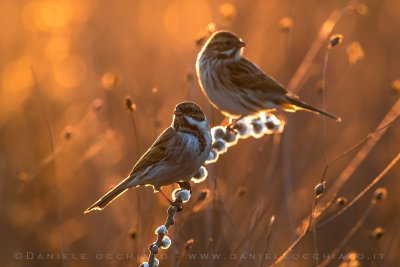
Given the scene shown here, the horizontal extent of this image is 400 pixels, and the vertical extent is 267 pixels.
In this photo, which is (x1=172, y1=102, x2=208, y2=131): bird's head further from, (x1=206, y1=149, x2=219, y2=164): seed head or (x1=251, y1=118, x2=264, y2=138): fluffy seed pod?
(x1=251, y1=118, x2=264, y2=138): fluffy seed pod


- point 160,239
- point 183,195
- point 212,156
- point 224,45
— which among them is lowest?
point 160,239

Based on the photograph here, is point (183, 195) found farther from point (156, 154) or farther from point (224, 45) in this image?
point (224, 45)

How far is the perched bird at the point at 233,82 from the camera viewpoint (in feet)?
18.8

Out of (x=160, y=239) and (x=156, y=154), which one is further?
(x=156, y=154)

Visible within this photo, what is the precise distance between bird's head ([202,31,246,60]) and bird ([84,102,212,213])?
73.6 inches

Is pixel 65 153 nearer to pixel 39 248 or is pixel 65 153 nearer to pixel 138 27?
pixel 39 248

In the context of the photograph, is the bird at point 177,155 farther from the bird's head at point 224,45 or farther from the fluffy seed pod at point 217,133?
the bird's head at point 224,45

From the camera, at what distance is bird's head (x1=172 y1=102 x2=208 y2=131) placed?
13.2 ft

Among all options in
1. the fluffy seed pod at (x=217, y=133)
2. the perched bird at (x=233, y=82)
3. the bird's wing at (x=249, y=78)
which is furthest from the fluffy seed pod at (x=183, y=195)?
the bird's wing at (x=249, y=78)

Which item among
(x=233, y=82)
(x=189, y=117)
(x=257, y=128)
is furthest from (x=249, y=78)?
(x=189, y=117)

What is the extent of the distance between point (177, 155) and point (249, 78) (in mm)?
2152

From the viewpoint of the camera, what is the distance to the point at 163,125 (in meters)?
7.09

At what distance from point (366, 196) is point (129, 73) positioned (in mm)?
3620

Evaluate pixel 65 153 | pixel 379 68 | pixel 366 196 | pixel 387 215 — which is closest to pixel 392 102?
pixel 379 68
